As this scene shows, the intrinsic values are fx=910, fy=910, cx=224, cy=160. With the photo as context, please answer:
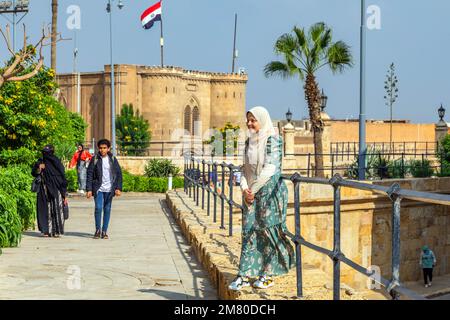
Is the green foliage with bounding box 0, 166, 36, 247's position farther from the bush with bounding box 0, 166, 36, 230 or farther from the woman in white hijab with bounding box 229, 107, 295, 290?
the woman in white hijab with bounding box 229, 107, 295, 290

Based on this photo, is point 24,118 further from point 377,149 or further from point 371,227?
point 377,149

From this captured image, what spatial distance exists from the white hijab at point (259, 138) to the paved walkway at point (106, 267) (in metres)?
1.48

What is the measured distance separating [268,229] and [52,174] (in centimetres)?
691

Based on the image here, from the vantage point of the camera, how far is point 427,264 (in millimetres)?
26938

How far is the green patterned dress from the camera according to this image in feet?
24.8

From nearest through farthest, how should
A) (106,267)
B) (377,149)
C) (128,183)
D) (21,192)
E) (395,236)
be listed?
(395,236), (106,267), (21,192), (128,183), (377,149)

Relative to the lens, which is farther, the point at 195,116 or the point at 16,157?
the point at 195,116

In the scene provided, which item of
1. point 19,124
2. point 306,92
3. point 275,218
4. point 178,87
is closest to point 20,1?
point 178,87

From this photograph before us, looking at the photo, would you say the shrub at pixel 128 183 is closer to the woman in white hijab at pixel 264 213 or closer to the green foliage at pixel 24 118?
the green foliage at pixel 24 118

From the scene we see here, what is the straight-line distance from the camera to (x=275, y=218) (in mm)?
7605

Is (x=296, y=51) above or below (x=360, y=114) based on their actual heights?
above

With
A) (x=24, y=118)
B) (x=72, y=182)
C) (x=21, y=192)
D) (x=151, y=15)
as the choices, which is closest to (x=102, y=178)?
(x=21, y=192)

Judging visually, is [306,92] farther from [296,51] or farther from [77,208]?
[77,208]
